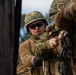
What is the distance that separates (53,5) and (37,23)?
1.64 m

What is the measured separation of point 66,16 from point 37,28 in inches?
97.2

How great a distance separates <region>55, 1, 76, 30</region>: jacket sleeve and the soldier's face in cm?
199

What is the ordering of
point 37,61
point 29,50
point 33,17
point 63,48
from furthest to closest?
point 33,17, point 29,50, point 37,61, point 63,48

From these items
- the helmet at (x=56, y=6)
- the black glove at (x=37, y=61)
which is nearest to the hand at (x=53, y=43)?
the helmet at (x=56, y=6)

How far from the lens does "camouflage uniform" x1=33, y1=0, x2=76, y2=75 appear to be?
4.63m

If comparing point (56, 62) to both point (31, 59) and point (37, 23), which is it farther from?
point (37, 23)

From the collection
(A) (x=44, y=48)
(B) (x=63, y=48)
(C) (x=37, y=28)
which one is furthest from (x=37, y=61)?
(B) (x=63, y=48)

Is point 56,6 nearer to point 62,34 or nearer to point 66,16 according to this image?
point 62,34

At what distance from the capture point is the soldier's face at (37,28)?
7.05m

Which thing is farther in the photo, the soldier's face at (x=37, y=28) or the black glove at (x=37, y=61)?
the soldier's face at (x=37, y=28)

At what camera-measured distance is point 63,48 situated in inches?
199

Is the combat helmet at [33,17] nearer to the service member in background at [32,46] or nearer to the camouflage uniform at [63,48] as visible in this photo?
the service member in background at [32,46]

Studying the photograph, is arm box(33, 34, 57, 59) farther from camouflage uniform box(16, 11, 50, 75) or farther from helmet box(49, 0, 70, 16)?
camouflage uniform box(16, 11, 50, 75)

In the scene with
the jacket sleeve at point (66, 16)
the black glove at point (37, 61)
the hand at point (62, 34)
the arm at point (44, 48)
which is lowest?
the black glove at point (37, 61)
